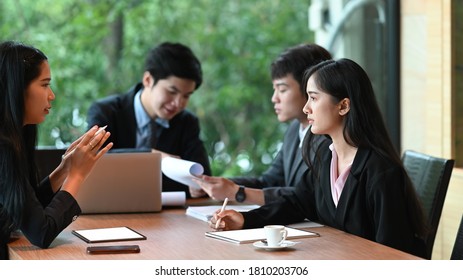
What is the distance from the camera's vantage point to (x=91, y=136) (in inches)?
98.1

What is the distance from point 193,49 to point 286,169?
105 inches

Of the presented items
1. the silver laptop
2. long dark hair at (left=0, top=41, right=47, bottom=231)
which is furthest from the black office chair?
long dark hair at (left=0, top=41, right=47, bottom=231)

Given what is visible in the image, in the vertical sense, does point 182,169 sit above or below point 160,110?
below

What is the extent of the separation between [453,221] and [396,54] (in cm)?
112

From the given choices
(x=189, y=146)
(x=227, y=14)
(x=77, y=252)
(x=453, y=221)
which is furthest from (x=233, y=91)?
(x=77, y=252)

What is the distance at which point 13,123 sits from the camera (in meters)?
2.32

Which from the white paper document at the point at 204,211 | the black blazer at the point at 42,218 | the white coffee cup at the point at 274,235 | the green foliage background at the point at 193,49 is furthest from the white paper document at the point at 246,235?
the green foliage background at the point at 193,49

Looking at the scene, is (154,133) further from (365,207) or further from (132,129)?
(365,207)

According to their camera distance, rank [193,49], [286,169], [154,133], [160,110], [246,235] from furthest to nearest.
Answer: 1. [193,49]
2. [154,133]
3. [160,110]
4. [286,169]
5. [246,235]

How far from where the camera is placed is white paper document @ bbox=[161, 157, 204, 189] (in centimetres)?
292

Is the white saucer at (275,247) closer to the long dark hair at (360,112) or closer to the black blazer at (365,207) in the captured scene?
the black blazer at (365,207)

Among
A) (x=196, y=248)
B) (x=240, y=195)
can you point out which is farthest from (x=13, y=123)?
(x=240, y=195)

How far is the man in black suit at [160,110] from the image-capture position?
139 inches
